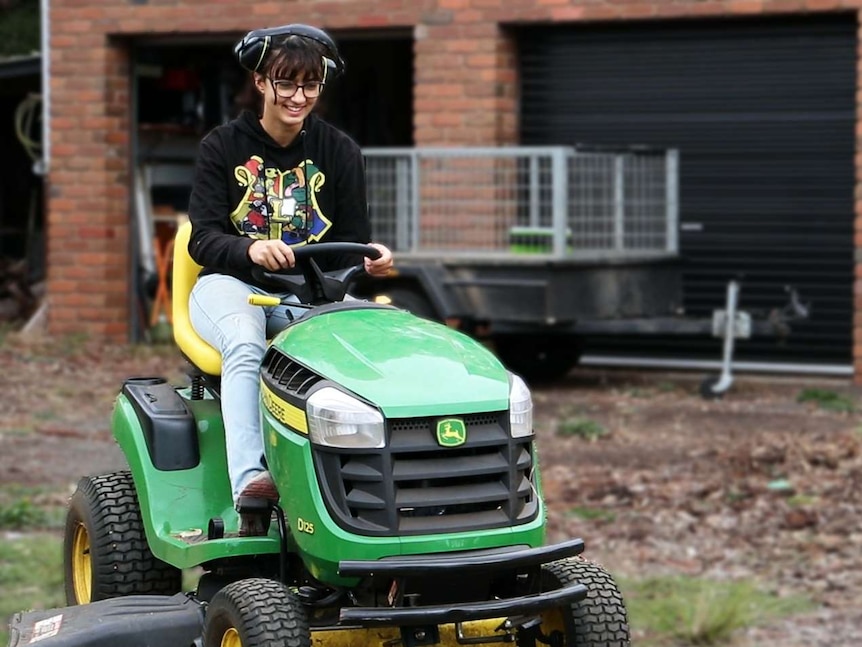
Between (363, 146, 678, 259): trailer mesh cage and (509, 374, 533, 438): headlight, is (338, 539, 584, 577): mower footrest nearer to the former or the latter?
(509, 374, 533, 438): headlight

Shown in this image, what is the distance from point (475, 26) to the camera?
14.3m

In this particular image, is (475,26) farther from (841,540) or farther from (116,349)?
(841,540)

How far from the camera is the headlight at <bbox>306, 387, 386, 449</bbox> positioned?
14.5 ft

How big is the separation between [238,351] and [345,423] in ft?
1.98

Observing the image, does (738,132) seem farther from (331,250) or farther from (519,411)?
(519,411)

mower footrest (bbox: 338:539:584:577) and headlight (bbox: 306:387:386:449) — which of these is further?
headlight (bbox: 306:387:386:449)

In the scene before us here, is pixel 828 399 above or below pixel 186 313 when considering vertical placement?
below

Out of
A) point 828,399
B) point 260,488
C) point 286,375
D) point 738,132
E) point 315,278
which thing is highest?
point 738,132

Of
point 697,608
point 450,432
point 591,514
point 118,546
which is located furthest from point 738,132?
point 450,432

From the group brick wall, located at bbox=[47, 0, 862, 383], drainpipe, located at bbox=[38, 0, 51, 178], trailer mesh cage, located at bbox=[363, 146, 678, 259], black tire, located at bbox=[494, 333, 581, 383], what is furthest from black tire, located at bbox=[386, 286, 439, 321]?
drainpipe, located at bbox=[38, 0, 51, 178]

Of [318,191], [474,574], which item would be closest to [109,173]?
[318,191]

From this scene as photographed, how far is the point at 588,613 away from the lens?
467cm

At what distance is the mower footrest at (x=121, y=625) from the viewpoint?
15.5ft

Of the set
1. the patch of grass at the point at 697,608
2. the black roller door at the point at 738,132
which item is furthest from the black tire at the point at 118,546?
the black roller door at the point at 738,132
